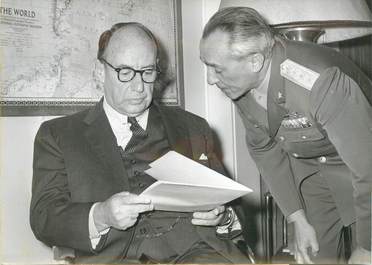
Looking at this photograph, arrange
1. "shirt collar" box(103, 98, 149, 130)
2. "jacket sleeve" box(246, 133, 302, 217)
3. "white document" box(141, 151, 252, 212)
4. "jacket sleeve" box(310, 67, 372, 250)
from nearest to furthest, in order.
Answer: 1. "white document" box(141, 151, 252, 212)
2. "jacket sleeve" box(310, 67, 372, 250)
3. "shirt collar" box(103, 98, 149, 130)
4. "jacket sleeve" box(246, 133, 302, 217)

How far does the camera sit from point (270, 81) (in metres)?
1.17

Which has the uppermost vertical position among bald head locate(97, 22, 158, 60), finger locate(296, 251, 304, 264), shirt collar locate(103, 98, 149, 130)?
bald head locate(97, 22, 158, 60)

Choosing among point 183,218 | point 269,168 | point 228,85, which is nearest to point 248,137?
point 269,168

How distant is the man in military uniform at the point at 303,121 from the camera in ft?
3.46

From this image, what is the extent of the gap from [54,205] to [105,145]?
20 cm

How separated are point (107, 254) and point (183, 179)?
316 millimetres

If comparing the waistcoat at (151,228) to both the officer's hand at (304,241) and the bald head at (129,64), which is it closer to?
the bald head at (129,64)

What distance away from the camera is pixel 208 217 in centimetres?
108

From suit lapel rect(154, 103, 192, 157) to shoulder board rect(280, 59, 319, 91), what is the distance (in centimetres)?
34

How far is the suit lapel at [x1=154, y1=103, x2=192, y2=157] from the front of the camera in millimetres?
1294

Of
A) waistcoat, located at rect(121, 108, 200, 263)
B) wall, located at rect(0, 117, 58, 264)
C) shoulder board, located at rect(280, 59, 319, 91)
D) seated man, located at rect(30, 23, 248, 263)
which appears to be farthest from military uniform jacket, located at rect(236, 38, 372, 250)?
wall, located at rect(0, 117, 58, 264)

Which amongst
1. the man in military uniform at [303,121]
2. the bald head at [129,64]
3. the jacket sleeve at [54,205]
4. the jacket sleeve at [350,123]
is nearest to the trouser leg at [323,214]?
the man in military uniform at [303,121]

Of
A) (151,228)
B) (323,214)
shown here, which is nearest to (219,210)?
(151,228)

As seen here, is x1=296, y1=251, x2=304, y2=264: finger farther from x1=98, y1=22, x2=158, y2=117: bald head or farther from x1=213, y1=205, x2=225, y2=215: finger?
x1=98, y1=22, x2=158, y2=117: bald head
